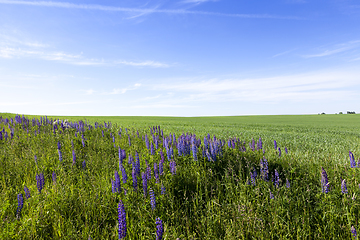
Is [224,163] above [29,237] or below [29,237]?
above

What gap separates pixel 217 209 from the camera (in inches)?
130

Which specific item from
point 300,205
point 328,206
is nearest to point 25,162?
point 300,205

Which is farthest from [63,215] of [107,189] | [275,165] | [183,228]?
[275,165]

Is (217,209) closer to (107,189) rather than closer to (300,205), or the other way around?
(300,205)

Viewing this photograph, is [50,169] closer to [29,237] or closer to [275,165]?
[29,237]

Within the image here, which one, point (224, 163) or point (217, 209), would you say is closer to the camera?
point (217, 209)

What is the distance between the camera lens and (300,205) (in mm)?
3479

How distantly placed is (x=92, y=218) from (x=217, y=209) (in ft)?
6.57

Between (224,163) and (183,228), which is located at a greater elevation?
(224,163)

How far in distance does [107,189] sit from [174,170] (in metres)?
1.28

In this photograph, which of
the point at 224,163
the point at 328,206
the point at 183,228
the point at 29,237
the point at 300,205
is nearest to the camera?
the point at 29,237

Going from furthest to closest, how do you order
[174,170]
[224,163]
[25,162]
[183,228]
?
1. [25,162]
2. [224,163]
3. [174,170]
4. [183,228]

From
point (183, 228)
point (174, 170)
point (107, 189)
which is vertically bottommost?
point (183, 228)

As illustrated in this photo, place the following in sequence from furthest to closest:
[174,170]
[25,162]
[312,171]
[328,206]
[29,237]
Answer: [25,162] → [312,171] → [174,170] → [328,206] → [29,237]
